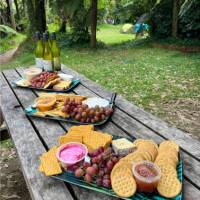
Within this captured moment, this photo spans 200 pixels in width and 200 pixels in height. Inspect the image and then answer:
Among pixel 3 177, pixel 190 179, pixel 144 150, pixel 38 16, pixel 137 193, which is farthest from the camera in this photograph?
pixel 38 16

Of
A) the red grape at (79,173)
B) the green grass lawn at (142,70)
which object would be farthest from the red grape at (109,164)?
the green grass lawn at (142,70)

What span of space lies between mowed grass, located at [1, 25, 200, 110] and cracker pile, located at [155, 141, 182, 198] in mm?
3161

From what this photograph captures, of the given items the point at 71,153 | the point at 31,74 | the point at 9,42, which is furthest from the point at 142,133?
the point at 9,42

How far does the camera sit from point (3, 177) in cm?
342

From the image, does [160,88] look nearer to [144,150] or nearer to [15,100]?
[15,100]

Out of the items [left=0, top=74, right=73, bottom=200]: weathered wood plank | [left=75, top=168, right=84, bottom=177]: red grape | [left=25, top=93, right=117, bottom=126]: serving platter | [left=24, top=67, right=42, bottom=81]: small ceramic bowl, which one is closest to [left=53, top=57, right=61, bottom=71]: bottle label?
[left=24, top=67, right=42, bottom=81]: small ceramic bowl

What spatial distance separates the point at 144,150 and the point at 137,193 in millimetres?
265

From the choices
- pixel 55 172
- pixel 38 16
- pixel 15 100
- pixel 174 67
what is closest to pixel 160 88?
pixel 174 67

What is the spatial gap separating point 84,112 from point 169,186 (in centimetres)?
85

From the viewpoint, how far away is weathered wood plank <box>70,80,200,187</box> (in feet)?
4.82

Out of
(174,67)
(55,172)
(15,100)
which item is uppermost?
(55,172)

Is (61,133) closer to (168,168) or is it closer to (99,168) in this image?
(99,168)

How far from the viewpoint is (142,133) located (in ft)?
6.13

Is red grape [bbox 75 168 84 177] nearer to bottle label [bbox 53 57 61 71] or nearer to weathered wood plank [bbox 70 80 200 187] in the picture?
weathered wood plank [bbox 70 80 200 187]
